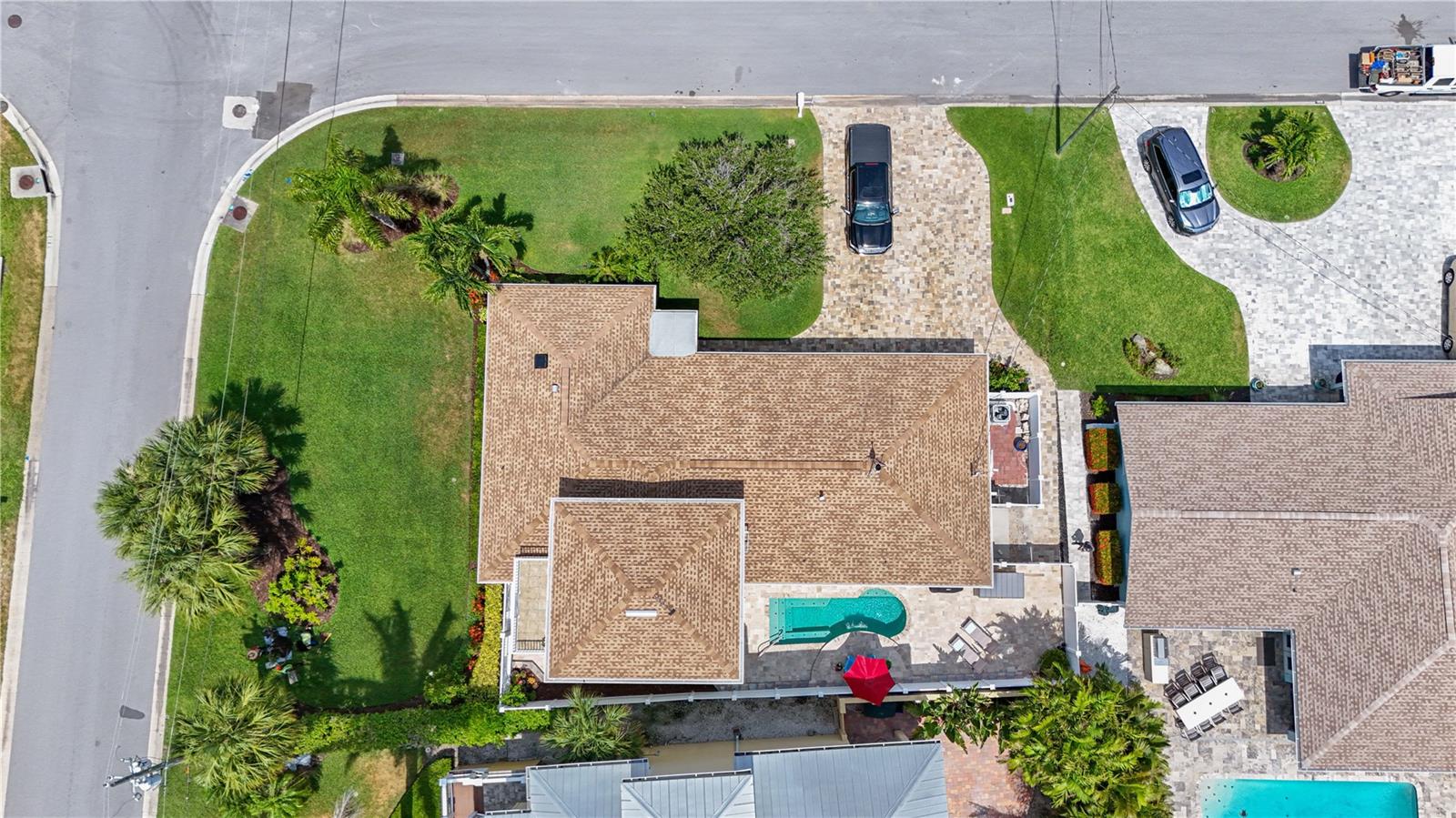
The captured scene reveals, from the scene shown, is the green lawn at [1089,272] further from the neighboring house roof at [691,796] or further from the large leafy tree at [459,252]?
the neighboring house roof at [691,796]

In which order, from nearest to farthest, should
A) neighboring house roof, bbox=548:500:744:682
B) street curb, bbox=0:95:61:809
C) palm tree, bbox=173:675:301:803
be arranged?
palm tree, bbox=173:675:301:803, neighboring house roof, bbox=548:500:744:682, street curb, bbox=0:95:61:809

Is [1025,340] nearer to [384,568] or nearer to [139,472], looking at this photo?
[384,568]

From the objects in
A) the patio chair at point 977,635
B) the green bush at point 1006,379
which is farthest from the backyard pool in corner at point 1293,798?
the green bush at point 1006,379

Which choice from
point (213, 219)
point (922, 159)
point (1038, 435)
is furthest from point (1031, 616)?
point (213, 219)

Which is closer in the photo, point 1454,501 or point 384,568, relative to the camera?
point 1454,501

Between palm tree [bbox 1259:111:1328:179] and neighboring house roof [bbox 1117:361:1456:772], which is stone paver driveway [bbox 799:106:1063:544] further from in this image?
palm tree [bbox 1259:111:1328:179]

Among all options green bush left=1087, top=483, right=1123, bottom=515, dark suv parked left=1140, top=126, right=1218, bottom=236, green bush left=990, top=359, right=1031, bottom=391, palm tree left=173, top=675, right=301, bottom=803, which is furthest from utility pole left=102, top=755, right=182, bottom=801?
dark suv parked left=1140, top=126, right=1218, bottom=236
